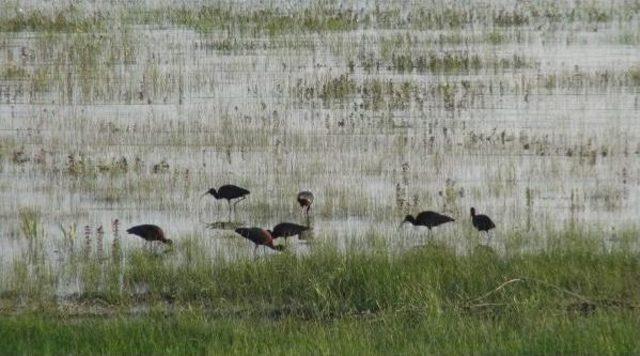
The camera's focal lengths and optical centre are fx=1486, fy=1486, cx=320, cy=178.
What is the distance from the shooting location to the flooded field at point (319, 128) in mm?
11953

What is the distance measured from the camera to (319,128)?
16.1 metres

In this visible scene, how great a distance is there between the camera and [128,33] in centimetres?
2448

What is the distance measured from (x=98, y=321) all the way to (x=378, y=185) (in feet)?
16.5

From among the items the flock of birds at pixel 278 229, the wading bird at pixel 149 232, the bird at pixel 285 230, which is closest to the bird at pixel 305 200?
the flock of birds at pixel 278 229

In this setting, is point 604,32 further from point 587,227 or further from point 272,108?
point 587,227

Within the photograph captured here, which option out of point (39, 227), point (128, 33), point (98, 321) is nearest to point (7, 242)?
point (39, 227)

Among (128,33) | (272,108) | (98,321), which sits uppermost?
(128,33)

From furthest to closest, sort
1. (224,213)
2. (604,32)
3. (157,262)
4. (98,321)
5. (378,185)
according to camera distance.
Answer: (604,32), (378,185), (224,213), (157,262), (98,321)

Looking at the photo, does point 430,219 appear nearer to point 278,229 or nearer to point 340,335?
point 278,229

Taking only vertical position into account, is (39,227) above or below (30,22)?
below

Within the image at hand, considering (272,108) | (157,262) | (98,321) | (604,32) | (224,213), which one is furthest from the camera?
(604,32)

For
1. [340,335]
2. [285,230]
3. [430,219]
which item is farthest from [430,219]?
[340,335]

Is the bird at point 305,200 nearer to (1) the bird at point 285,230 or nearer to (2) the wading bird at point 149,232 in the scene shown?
(1) the bird at point 285,230

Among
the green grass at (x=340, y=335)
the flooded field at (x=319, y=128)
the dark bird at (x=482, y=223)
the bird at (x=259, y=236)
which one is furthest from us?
the flooded field at (x=319, y=128)
